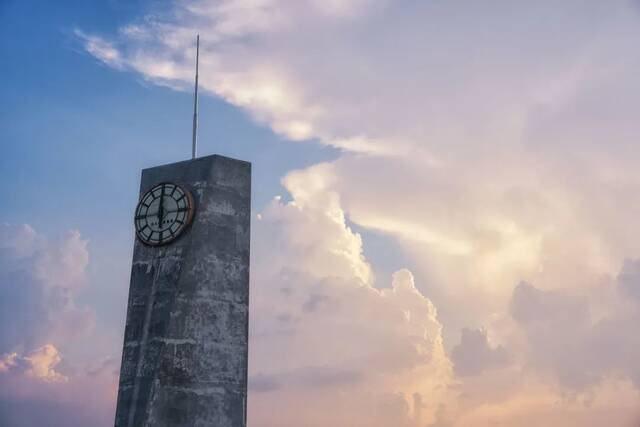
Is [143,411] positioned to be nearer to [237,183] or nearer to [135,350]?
[135,350]

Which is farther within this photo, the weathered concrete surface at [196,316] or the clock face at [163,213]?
the clock face at [163,213]

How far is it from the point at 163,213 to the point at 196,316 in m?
4.45

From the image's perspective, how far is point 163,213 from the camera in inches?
1364

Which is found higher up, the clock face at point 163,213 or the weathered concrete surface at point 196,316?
the clock face at point 163,213

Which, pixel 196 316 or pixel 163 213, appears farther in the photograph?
pixel 163 213

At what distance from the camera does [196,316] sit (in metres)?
32.9

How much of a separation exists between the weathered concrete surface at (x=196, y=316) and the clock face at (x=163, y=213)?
0.35m

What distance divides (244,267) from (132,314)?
462cm

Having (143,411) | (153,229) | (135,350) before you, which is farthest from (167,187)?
(143,411)

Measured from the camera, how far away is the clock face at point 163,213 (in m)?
34.0

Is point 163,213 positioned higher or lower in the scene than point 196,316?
higher

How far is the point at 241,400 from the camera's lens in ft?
109

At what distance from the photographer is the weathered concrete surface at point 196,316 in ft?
105

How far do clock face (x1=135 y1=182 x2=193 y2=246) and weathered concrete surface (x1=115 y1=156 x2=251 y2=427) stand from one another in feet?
1.13
